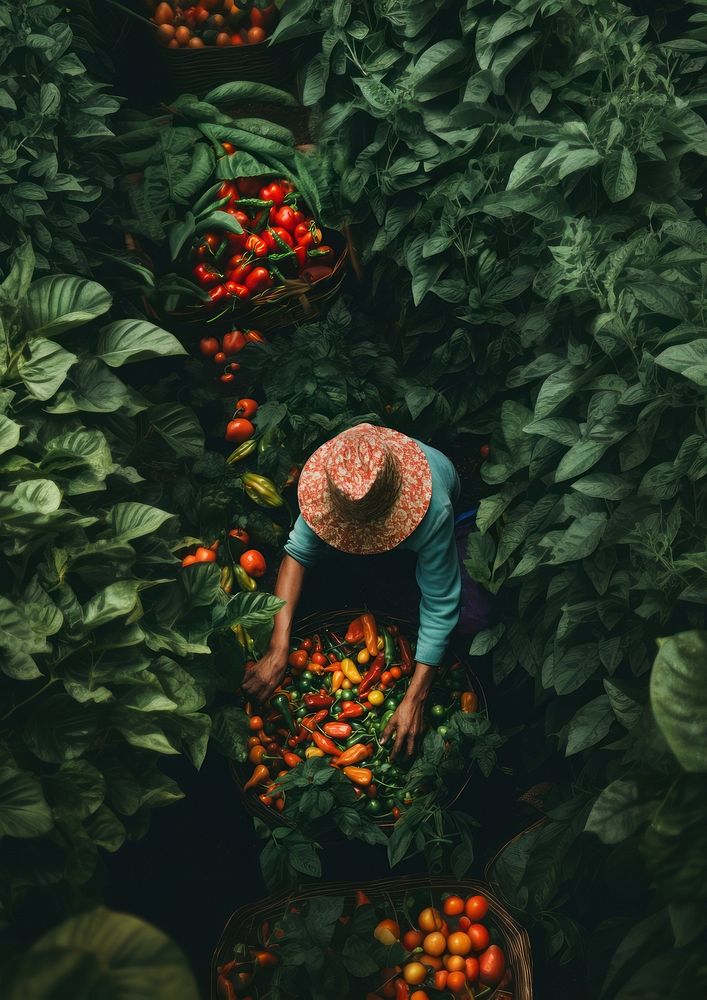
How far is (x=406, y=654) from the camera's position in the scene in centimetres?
253

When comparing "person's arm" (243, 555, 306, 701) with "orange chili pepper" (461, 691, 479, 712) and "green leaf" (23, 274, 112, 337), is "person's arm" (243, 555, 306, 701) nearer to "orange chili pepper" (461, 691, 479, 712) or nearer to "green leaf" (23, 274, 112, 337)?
"orange chili pepper" (461, 691, 479, 712)

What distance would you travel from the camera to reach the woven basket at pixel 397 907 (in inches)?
85.6

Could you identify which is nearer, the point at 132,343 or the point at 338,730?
the point at 132,343

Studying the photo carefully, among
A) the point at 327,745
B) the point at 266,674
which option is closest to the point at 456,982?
the point at 327,745

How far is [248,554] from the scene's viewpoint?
257 cm

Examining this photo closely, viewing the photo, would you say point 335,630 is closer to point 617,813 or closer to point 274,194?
point 617,813

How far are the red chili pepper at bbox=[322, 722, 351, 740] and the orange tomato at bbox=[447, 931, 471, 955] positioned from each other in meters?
0.58

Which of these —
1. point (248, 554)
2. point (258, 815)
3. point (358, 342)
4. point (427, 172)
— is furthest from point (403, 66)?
point (258, 815)

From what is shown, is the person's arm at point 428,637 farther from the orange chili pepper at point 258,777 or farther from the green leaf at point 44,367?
the green leaf at point 44,367

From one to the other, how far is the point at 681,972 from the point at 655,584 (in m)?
0.69

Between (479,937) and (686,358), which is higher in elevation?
(686,358)

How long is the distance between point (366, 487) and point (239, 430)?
3.01 feet

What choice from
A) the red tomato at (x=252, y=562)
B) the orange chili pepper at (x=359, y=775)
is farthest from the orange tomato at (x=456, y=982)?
the red tomato at (x=252, y=562)

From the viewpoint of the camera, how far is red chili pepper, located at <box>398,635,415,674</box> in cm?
249
